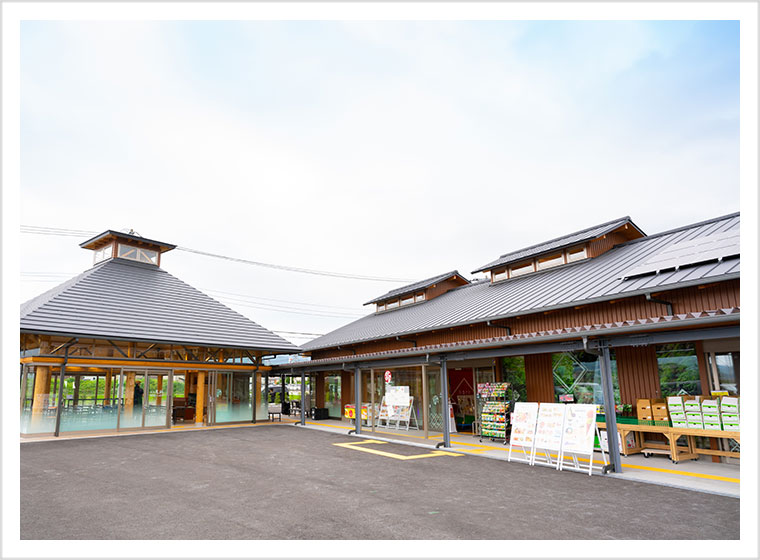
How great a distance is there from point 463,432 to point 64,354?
45.9 ft

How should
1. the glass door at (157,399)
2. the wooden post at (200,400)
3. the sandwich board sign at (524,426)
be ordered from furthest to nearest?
the wooden post at (200,400), the glass door at (157,399), the sandwich board sign at (524,426)

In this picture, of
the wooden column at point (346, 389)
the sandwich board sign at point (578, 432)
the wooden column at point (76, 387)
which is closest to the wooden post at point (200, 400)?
the wooden column at point (76, 387)

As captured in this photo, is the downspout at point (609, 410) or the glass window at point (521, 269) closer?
the downspout at point (609, 410)

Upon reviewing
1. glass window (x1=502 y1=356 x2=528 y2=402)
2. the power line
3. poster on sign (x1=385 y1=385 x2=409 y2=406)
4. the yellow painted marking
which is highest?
the power line

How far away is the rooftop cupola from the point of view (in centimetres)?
2069

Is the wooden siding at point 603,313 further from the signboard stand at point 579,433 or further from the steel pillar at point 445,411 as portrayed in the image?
the signboard stand at point 579,433

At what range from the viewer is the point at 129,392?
53.0 feet

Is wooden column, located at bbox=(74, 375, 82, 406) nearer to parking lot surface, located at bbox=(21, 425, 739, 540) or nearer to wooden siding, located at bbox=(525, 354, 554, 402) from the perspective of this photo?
parking lot surface, located at bbox=(21, 425, 739, 540)

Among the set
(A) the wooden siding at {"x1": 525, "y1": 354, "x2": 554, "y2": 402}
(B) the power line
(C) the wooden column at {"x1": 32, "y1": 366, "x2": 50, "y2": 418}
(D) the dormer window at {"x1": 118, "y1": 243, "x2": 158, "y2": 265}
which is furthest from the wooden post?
(A) the wooden siding at {"x1": 525, "y1": 354, "x2": 554, "y2": 402}

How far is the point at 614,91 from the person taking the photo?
30.6ft

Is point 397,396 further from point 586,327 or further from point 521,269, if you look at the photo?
point 586,327

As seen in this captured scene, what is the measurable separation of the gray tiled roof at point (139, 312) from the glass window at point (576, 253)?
1242 centimetres

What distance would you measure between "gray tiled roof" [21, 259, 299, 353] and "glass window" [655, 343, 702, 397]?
14593mm

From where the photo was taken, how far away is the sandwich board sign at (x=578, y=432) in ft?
25.6
